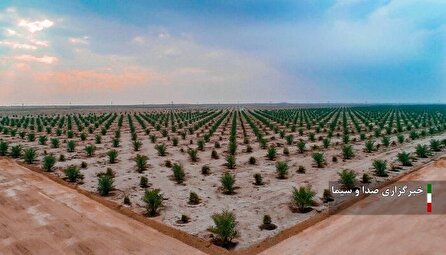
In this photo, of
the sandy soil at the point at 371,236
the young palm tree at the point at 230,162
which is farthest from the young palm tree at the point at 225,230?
the young palm tree at the point at 230,162

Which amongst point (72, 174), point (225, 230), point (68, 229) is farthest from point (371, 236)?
point (72, 174)

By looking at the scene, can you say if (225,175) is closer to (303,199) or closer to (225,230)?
(303,199)

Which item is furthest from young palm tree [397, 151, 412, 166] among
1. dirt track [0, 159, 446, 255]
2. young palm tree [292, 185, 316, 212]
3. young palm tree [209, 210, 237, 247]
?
young palm tree [209, 210, 237, 247]

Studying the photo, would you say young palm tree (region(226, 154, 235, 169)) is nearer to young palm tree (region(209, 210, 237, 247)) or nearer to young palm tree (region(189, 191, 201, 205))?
young palm tree (region(189, 191, 201, 205))

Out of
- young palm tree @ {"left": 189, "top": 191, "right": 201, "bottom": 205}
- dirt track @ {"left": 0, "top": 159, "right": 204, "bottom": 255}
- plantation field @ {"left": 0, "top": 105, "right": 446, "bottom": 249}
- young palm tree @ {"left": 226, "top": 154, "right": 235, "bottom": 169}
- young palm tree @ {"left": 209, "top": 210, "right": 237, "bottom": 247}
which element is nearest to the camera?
dirt track @ {"left": 0, "top": 159, "right": 204, "bottom": 255}

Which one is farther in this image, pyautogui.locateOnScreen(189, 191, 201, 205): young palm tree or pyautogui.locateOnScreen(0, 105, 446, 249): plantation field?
pyautogui.locateOnScreen(189, 191, 201, 205): young palm tree

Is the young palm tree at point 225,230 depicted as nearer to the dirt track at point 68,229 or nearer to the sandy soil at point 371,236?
the dirt track at point 68,229
